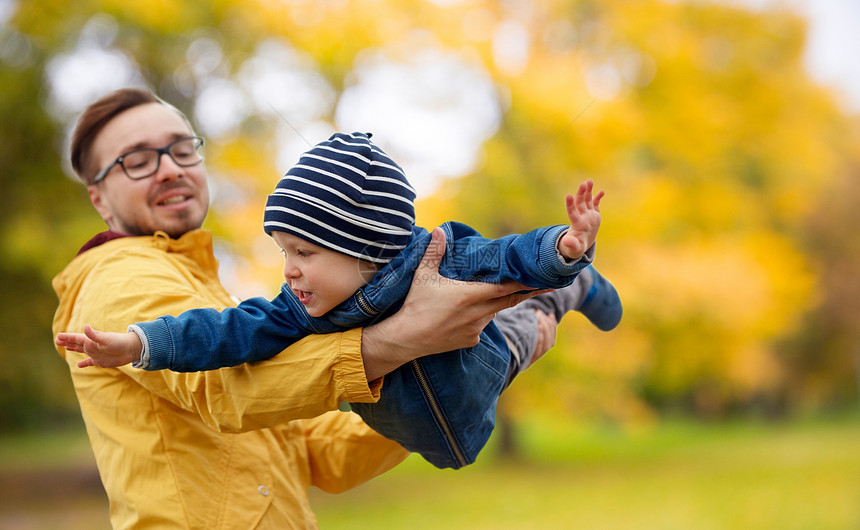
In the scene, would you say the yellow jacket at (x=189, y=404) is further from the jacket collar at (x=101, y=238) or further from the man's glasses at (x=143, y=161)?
the man's glasses at (x=143, y=161)

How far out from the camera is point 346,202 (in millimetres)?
1199

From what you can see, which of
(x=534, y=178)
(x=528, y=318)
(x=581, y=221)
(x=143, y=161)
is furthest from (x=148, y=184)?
(x=534, y=178)

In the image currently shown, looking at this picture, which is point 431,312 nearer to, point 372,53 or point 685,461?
point 372,53

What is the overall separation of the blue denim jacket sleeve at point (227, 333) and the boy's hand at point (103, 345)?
0.03 m

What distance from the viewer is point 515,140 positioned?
19.2 ft

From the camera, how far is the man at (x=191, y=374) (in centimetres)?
121

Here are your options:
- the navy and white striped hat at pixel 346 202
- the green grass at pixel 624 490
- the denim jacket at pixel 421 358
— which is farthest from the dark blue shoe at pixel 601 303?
the green grass at pixel 624 490

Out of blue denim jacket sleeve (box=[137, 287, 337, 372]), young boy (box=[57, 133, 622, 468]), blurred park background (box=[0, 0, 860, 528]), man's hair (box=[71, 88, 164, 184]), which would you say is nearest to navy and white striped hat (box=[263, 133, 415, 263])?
young boy (box=[57, 133, 622, 468])

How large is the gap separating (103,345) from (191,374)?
194 millimetres

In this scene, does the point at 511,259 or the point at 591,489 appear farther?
the point at 591,489

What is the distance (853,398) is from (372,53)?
14268mm

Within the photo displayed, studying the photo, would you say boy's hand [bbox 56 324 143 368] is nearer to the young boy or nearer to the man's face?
the young boy

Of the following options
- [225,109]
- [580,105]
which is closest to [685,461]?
[580,105]

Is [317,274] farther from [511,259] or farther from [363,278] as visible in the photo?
[511,259]
